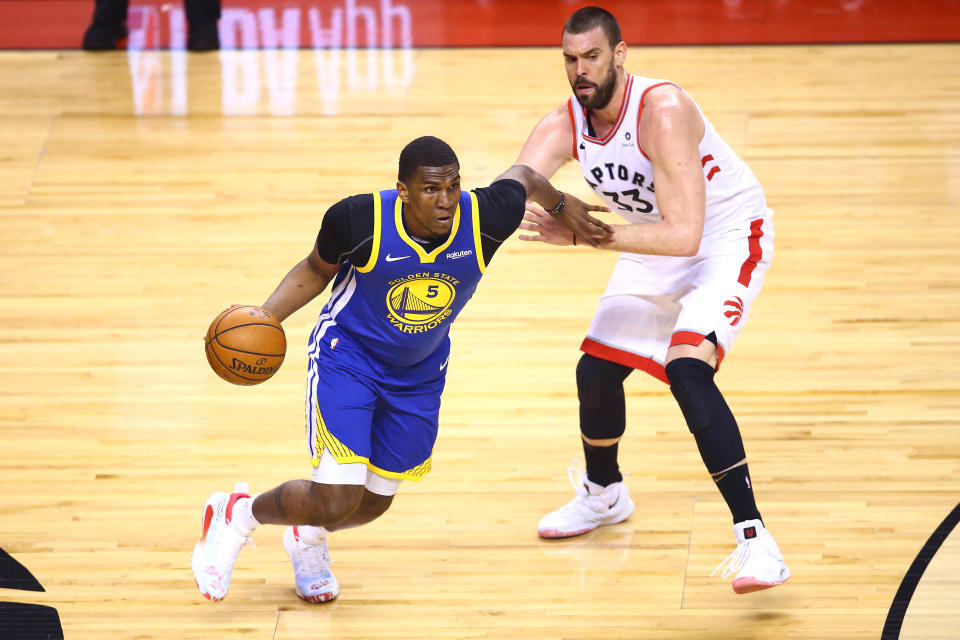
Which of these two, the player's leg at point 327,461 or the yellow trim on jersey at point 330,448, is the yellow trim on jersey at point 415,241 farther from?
the yellow trim on jersey at point 330,448

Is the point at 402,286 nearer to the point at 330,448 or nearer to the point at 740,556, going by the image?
the point at 330,448

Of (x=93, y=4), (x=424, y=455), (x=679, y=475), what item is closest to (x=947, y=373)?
(x=679, y=475)

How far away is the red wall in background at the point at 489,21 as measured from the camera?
862 cm

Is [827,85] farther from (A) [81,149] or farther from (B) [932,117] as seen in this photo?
(A) [81,149]

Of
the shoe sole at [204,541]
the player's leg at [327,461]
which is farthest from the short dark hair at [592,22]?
the shoe sole at [204,541]

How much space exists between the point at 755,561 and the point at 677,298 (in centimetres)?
96

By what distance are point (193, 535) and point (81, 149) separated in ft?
12.3

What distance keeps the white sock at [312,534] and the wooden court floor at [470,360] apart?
0.27 meters

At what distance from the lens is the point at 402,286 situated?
350cm

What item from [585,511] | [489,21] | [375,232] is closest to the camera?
[375,232]

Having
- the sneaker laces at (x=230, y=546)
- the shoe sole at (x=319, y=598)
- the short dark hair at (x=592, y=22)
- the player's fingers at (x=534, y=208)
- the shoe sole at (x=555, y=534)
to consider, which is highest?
the short dark hair at (x=592, y=22)

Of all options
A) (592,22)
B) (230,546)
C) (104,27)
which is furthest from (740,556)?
(104,27)

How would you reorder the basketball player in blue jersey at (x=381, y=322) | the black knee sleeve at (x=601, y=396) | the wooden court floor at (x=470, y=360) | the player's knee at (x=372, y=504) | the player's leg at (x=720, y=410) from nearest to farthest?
1. the basketball player in blue jersey at (x=381, y=322)
2. the player's leg at (x=720, y=410)
3. the player's knee at (x=372, y=504)
4. the wooden court floor at (x=470, y=360)
5. the black knee sleeve at (x=601, y=396)

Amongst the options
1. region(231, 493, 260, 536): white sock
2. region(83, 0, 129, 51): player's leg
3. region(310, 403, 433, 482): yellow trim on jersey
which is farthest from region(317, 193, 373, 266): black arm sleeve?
region(83, 0, 129, 51): player's leg
